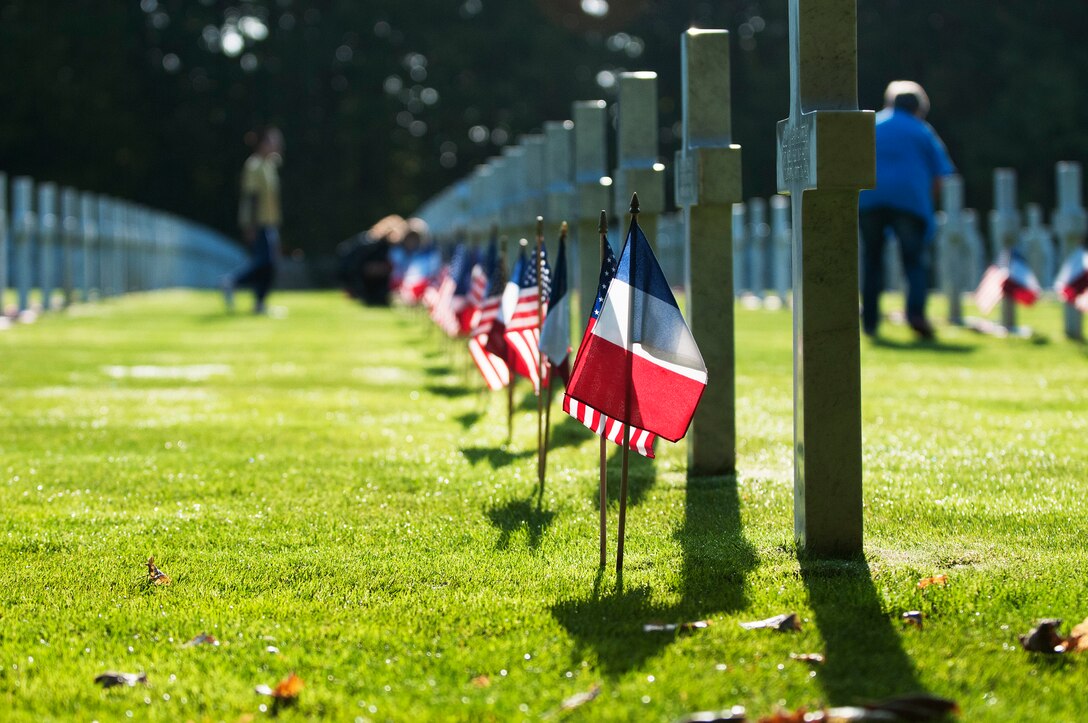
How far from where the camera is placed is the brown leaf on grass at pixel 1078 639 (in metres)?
4.18

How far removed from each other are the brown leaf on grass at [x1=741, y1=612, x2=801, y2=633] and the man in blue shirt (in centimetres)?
1148

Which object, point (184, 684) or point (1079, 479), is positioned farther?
point (1079, 479)

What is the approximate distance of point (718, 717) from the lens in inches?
142

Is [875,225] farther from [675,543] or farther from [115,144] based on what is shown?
[115,144]

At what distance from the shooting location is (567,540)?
577 cm

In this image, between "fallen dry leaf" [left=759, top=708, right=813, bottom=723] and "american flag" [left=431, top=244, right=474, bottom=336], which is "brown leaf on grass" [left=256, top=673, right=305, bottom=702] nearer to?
"fallen dry leaf" [left=759, top=708, right=813, bottom=723]

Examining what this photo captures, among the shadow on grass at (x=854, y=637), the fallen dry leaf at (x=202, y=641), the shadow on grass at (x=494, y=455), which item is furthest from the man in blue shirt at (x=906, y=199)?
the fallen dry leaf at (x=202, y=641)

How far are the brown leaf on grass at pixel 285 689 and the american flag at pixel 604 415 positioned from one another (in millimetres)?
1571

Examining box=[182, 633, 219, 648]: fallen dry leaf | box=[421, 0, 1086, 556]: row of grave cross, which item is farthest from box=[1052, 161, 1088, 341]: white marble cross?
box=[182, 633, 219, 648]: fallen dry leaf

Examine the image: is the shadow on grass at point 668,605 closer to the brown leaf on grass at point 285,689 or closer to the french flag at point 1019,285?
the brown leaf on grass at point 285,689

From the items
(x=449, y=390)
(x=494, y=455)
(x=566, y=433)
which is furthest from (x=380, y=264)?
(x=494, y=455)

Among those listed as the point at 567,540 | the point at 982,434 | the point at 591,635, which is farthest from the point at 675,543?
the point at 982,434

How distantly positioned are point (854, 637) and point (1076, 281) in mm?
Result: 11709

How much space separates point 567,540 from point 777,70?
5244 centimetres
